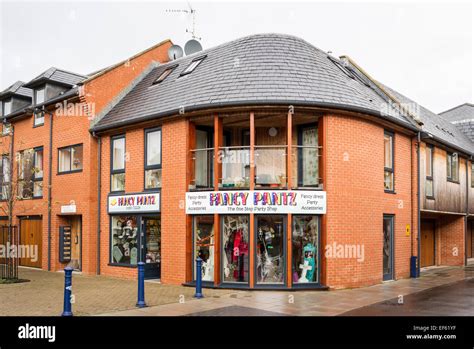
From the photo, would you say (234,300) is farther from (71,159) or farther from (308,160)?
(71,159)

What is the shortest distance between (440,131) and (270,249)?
39.4 feet

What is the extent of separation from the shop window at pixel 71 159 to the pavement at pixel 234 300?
15.2ft

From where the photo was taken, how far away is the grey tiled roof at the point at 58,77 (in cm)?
2109

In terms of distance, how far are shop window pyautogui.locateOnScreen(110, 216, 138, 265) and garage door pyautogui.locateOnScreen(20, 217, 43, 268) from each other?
4.86m

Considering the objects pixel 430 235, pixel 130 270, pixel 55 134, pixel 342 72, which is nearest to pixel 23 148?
pixel 55 134

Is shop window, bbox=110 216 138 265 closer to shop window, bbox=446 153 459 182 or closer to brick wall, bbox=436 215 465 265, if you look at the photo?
shop window, bbox=446 153 459 182

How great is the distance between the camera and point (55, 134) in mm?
20016

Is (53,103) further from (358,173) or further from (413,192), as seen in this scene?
(413,192)

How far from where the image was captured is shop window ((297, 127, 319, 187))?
48.7 ft

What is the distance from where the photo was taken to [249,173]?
14.6m

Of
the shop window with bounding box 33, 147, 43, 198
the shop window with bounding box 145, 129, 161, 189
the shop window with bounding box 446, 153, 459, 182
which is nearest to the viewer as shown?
the shop window with bounding box 145, 129, 161, 189

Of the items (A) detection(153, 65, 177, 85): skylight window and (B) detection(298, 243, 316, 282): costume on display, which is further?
(A) detection(153, 65, 177, 85): skylight window

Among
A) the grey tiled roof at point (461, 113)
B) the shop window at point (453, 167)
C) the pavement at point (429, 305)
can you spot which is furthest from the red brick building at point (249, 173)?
the grey tiled roof at point (461, 113)

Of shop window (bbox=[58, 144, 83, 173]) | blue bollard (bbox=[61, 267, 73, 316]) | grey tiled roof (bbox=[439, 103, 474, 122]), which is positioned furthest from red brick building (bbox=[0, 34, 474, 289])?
grey tiled roof (bbox=[439, 103, 474, 122])
